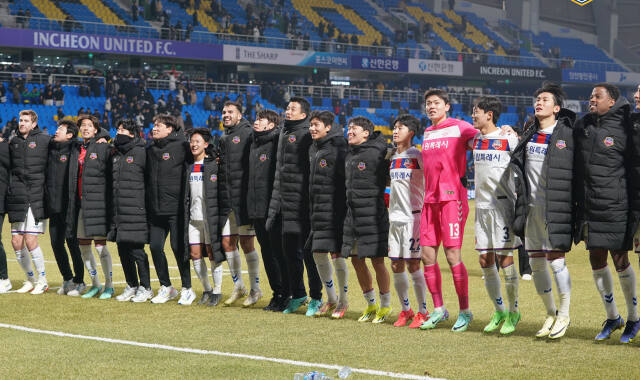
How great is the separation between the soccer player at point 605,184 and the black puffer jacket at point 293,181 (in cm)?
320

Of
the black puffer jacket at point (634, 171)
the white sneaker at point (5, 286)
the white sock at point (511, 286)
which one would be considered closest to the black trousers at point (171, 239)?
the white sneaker at point (5, 286)

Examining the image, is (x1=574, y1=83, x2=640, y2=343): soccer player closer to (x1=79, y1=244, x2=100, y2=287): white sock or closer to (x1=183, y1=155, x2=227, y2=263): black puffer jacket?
(x1=183, y1=155, x2=227, y2=263): black puffer jacket

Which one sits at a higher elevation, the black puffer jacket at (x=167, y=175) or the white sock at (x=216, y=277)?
the black puffer jacket at (x=167, y=175)

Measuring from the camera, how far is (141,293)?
450 inches

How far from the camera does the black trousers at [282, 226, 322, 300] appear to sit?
10055 millimetres

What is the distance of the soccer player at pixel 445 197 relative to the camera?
8.46m

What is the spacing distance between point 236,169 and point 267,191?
53 cm

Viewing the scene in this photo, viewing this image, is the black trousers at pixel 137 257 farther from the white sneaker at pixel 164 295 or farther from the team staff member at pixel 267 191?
the team staff member at pixel 267 191

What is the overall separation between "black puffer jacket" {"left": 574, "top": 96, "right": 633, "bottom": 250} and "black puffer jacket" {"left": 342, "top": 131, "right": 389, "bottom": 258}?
2.15 meters

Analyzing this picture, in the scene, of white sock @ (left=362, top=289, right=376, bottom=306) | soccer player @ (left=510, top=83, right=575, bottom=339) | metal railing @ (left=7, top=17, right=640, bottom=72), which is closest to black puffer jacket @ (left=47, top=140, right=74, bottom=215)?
white sock @ (left=362, top=289, right=376, bottom=306)

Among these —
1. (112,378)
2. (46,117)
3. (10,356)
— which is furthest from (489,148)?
(46,117)

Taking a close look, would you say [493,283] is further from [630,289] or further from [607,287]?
[630,289]

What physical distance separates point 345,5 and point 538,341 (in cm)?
4856

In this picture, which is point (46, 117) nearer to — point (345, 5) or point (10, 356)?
point (345, 5)
